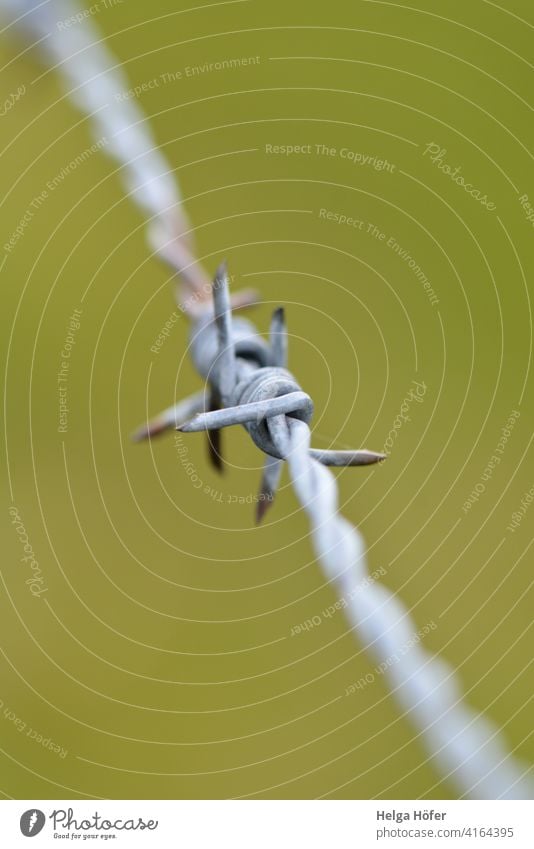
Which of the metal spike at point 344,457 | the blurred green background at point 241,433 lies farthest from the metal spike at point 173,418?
the blurred green background at point 241,433

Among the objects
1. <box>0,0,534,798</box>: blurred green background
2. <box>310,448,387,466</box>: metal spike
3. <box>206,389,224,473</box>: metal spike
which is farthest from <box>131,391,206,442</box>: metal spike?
<box>0,0,534,798</box>: blurred green background

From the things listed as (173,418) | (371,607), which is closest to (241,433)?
(173,418)

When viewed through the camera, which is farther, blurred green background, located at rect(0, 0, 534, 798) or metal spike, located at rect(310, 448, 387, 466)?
blurred green background, located at rect(0, 0, 534, 798)

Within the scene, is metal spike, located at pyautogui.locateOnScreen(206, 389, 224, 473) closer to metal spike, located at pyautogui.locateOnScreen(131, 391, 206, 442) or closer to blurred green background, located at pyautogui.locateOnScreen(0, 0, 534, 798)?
metal spike, located at pyautogui.locateOnScreen(131, 391, 206, 442)

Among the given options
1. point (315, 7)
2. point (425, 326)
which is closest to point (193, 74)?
point (315, 7)

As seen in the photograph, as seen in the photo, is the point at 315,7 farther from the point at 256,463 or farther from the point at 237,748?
the point at 237,748

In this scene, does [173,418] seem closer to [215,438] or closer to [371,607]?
[215,438]

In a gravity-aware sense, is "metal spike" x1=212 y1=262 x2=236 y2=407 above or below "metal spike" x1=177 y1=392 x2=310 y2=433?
above

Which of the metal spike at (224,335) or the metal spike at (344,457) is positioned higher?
the metal spike at (224,335)

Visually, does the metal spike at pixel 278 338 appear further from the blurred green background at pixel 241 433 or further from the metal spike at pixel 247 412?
the blurred green background at pixel 241 433
